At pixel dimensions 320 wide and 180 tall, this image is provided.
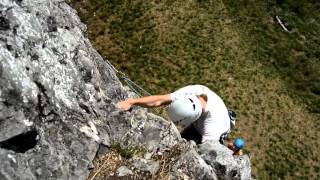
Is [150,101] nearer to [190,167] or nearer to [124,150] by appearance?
[124,150]

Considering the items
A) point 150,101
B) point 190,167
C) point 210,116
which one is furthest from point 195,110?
point 190,167

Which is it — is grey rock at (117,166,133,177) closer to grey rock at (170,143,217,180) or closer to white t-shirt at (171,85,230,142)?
grey rock at (170,143,217,180)

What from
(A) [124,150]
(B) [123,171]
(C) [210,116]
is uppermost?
(A) [124,150]

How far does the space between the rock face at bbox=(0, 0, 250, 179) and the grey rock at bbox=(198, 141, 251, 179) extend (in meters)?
0.04

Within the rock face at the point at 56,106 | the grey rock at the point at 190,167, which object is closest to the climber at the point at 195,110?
the rock face at the point at 56,106

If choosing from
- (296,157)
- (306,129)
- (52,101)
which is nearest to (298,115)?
(306,129)

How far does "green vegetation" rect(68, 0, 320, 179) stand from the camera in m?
24.2

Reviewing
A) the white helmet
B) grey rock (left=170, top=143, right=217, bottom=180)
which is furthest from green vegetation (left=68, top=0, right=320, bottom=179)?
grey rock (left=170, top=143, right=217, bottom=180)

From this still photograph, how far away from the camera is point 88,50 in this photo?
12188mm

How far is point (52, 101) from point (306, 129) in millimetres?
17170

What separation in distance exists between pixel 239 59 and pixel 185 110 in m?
15.5

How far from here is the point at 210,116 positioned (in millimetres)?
12984

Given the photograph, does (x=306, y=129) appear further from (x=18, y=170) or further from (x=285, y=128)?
(x=18, y=170)

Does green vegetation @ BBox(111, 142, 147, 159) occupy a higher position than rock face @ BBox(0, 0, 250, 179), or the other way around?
rock face @ BBox(0, 0, 250, 179)
